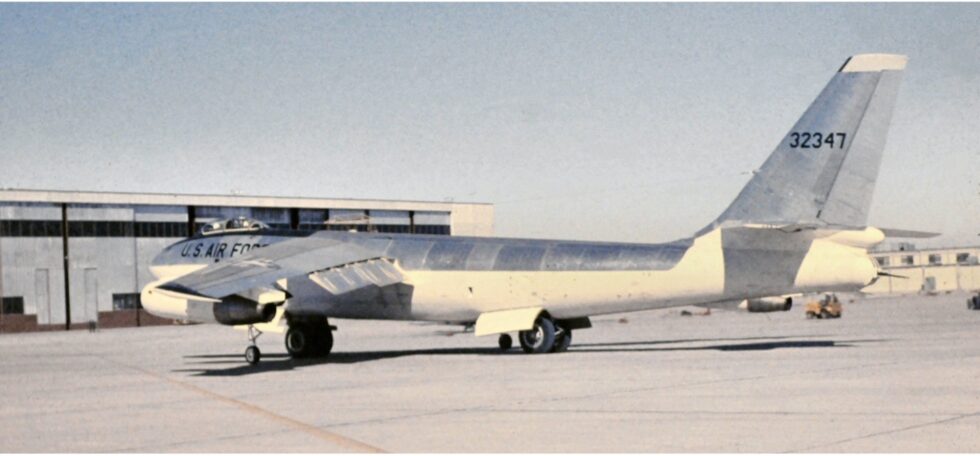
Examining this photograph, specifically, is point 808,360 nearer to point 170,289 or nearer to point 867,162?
point 867,162

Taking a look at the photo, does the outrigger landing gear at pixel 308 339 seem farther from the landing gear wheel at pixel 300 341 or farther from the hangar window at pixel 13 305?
the hangar window at pixel 13 305

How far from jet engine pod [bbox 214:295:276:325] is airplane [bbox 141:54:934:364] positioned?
1.3 inches

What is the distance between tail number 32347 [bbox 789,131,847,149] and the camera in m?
25.2

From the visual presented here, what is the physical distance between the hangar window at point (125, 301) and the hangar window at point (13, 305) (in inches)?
233

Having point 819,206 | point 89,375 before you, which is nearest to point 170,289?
point 89,375

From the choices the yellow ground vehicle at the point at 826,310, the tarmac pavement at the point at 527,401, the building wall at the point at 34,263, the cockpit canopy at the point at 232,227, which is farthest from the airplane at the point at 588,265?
the building wall at the point at 34,263

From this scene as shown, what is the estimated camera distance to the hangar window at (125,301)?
70.4 meters

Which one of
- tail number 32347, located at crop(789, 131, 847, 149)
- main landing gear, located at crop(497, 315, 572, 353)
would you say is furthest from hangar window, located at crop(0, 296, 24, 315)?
tail number 32347, located at crop(789, 131, 847, 149)

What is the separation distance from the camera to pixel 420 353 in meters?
30.7

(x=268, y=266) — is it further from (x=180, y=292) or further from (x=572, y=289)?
(x=572, y=289)

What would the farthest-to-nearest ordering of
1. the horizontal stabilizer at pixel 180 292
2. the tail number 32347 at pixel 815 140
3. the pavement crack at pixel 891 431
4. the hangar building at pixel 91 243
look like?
1. the hangar building at pixel 91 243
2. the tail number 32347 at pixel 815 140
3. the horizontal stabilizer at pixel 180 292
4. the pavement crack at pixel 891 431

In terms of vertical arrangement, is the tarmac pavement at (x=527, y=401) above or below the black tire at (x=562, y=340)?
below

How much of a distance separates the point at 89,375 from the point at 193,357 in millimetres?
6763

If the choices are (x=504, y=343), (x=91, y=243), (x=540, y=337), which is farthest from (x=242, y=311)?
(x=91, y=243)
